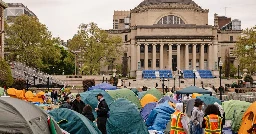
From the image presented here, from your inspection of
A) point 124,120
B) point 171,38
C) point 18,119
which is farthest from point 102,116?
point 171,38

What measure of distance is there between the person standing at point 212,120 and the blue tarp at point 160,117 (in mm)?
6350

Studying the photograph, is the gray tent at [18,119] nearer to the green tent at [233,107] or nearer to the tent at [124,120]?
the tent at [124,120]

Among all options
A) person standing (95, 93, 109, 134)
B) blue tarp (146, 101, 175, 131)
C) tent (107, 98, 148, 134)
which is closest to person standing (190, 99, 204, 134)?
tent (107, 98, 148, 134)

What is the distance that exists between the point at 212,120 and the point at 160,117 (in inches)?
267

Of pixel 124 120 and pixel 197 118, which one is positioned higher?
pixel 197 118

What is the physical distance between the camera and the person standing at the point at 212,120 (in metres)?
13.5

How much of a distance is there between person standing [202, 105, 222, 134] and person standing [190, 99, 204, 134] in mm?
772

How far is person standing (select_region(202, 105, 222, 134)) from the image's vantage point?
1346cm

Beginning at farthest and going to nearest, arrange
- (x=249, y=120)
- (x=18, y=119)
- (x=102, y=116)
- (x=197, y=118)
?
(x=102, y=116) → (x=249, y=120) → (x=197, y=118) → (x=18, y=119)

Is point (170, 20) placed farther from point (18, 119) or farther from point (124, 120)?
point (18, 119)

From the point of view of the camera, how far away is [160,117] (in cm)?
2012

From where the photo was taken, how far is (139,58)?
96.1 meters

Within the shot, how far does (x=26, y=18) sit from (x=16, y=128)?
66.8 metres

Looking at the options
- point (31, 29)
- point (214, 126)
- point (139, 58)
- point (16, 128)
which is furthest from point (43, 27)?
point (16, 128)
